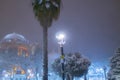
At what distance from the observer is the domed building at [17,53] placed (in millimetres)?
111812

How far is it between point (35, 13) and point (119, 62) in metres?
17.4

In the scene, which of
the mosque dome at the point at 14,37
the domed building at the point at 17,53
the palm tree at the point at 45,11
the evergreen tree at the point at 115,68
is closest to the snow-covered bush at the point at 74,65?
the evergreen tree at the point at 115,68

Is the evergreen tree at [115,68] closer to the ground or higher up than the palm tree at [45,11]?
closer to the ground

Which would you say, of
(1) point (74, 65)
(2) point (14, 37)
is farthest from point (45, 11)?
(2) point (14, 37)

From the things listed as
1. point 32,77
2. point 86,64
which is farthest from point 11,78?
point 86,64

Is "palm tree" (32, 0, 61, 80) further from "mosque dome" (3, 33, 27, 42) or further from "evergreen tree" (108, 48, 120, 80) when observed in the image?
"mosque dome" (3, 33, 27, 42)

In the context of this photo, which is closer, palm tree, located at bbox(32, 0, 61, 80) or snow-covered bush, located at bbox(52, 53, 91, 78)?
palm tree, located at bbox(32, 0, 61, 80)

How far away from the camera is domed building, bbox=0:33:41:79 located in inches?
4402

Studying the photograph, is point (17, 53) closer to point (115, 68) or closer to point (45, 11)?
point (115, 68)

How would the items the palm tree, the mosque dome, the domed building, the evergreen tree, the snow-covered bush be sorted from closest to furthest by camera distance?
the palm tree
the evergreen tree
the snow-covered bush
the domed building
the mosque dome

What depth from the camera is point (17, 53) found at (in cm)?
12531

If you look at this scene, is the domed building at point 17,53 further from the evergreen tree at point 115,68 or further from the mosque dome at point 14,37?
the evergreen tree at point 115,68

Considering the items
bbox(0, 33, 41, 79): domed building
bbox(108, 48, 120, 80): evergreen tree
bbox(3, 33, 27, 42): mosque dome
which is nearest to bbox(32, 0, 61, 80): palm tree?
bbox(108, 48, 120, 80): evergreen tree

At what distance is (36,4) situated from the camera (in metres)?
22.8
